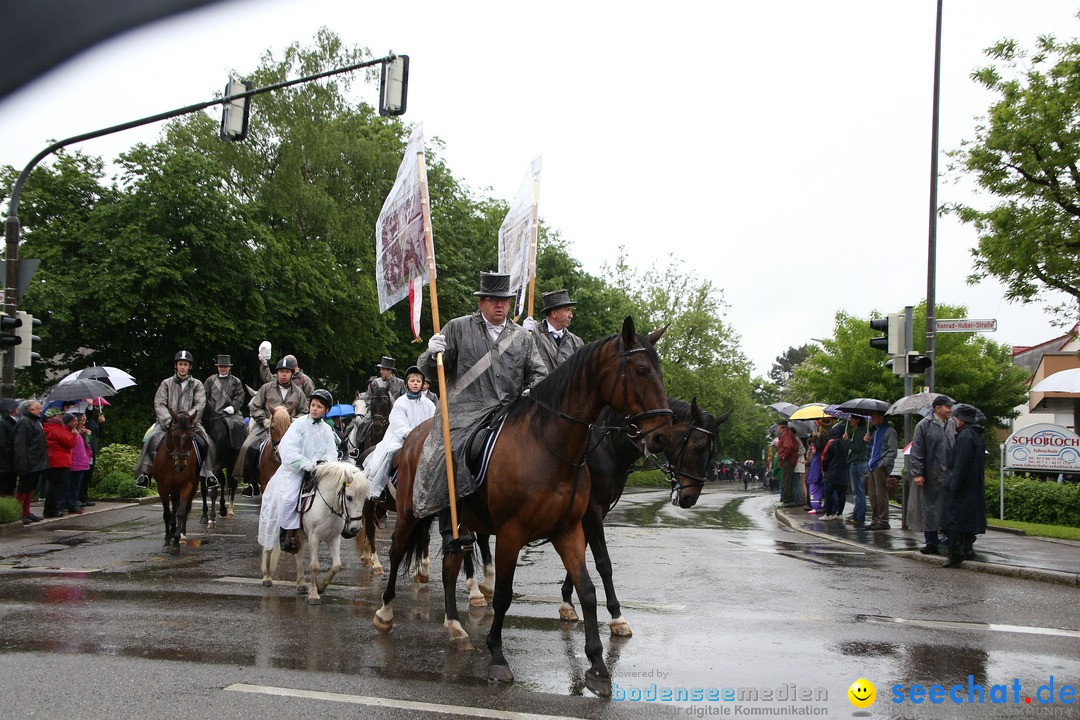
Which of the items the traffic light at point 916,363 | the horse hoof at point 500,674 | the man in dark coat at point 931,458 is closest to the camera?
the horse hoof at point 500,674

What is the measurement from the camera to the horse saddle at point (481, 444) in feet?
23.8

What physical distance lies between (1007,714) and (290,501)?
7.03 metres

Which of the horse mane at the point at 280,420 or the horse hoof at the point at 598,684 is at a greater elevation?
the horse mane at the point at 280,420

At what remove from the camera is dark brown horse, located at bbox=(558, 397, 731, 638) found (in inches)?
329

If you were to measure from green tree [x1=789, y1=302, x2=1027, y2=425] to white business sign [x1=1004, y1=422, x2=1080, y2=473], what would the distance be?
26.5 metres

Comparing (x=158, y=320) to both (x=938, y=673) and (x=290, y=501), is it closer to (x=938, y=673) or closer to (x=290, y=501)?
(x=290, y=501)

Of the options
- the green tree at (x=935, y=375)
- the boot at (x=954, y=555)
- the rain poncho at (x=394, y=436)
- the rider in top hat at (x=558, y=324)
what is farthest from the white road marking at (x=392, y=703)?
the green tree at (x=935, y=375)

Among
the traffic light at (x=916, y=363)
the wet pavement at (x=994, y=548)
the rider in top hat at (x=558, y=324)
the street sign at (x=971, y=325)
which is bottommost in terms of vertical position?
the wet pavement at (x=994, y=548)

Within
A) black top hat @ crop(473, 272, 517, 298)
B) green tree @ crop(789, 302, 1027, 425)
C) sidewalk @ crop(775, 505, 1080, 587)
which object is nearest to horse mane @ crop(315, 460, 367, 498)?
black top hat @ crop(473, 272, 517, 298)

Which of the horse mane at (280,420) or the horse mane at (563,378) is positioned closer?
the horse mane at (563,378)

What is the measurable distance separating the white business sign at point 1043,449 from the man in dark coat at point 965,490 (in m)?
9.07

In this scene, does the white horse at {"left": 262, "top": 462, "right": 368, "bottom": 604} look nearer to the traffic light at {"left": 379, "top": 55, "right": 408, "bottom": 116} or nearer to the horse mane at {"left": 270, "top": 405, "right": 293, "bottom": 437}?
the horse mane at {"left": 270, "top": 405, "right": 293, "bottom": 437}

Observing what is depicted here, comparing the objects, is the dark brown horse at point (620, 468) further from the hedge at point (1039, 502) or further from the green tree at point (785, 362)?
the green tree at point (785, 362)

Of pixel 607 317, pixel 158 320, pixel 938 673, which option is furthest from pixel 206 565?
pixel 607 317
